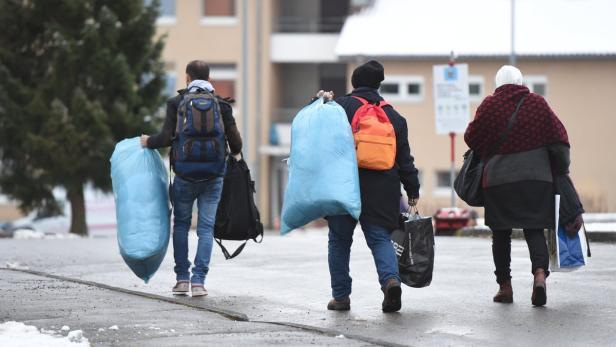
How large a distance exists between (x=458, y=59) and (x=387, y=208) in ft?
120

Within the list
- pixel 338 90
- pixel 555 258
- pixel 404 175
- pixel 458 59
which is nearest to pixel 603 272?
pixel 555 258

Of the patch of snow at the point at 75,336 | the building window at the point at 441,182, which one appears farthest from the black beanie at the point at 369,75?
the building window at the point at 441,182

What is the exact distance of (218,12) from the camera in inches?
2021

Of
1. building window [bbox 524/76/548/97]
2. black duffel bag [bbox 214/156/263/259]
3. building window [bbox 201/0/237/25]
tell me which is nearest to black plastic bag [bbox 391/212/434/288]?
black duffel bag [bbox 214/156/263/259]

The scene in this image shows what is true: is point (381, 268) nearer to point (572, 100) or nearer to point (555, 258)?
point (555, 258)

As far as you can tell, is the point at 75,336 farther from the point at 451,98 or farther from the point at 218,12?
the point at 218,12

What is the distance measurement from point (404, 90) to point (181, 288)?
37.8 m

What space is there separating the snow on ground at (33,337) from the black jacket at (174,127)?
2.60m

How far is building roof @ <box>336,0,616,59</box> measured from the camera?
46344 millimetres

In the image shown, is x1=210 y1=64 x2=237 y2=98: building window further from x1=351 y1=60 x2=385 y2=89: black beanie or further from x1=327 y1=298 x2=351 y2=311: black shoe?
x1=327 y1=298 x2=351 y2=311: black shoe

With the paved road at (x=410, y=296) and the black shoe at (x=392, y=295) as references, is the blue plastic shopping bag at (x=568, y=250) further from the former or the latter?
the black shoe at (x=392, y=295)

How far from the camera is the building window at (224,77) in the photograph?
5094 centimetres

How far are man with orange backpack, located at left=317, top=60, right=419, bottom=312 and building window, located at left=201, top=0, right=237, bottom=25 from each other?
41289mm

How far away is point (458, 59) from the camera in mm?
46156
